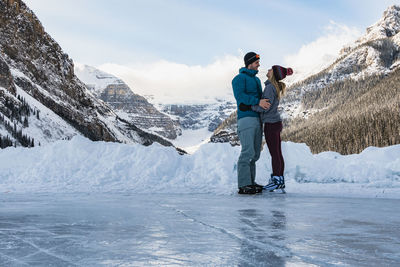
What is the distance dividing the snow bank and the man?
496mm

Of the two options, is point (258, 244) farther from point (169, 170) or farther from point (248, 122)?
point (169, 170)

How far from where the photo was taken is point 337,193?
21.2ft

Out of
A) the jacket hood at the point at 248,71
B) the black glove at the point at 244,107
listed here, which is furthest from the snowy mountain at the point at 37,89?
the black glove at the point at 244,107

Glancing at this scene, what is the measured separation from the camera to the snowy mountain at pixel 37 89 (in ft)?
337

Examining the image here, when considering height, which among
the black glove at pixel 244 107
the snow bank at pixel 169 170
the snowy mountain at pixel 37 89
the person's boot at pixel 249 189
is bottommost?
the person's boot at pixel 249 189

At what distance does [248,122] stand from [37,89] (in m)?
144

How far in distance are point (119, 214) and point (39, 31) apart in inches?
7633

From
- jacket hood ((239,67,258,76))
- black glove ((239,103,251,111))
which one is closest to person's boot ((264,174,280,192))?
black glove ((239,103,251,111))

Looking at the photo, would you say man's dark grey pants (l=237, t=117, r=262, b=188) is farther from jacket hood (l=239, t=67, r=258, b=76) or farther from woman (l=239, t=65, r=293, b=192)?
jacket hood (l=239, t=67, r=258, b=76)

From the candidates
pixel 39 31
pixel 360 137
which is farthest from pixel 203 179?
pixel 39 31

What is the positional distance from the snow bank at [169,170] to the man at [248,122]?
0.50 metres

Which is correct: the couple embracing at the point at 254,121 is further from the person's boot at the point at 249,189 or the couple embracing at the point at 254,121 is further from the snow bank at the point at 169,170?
the snow bank at the point at 169,170

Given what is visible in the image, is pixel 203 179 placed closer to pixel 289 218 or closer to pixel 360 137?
pixel 289 218

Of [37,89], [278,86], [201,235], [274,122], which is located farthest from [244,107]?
[37,89]
